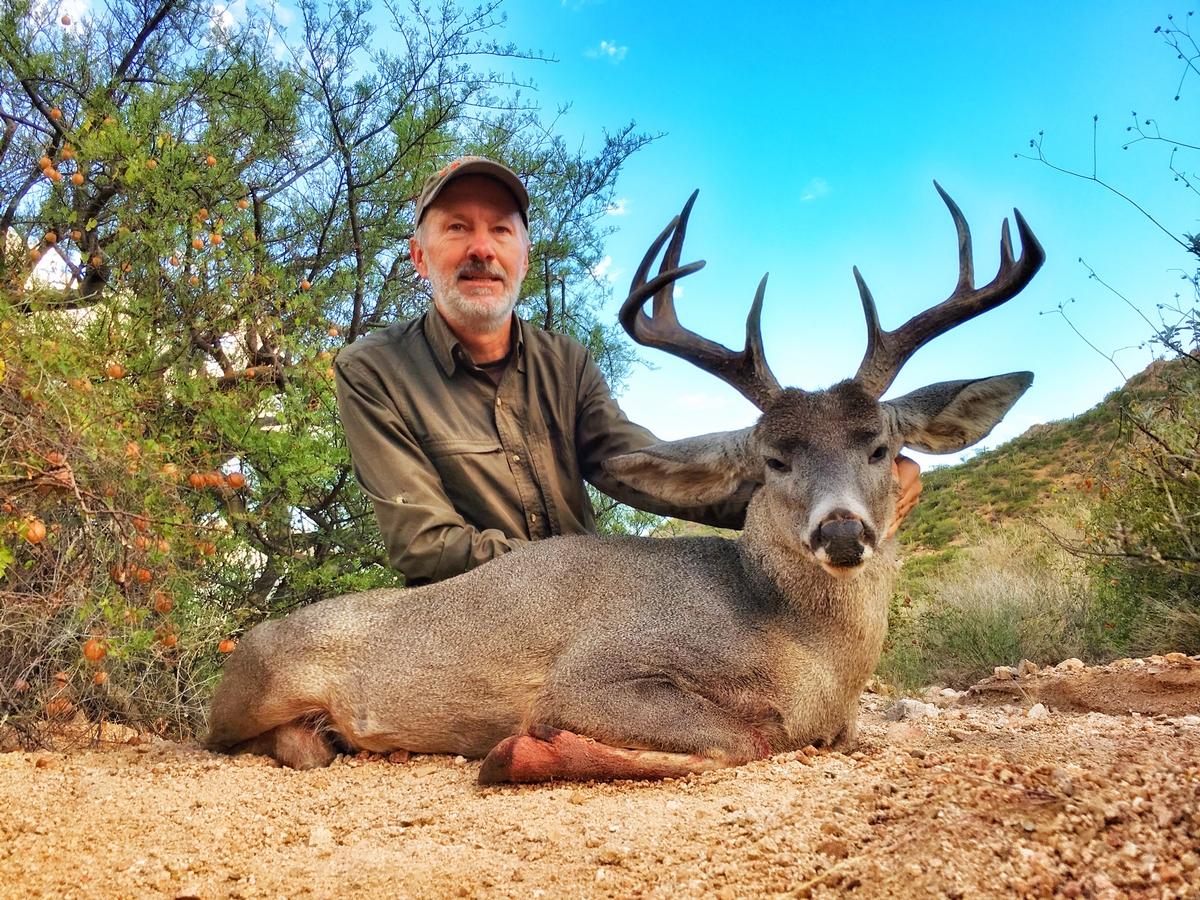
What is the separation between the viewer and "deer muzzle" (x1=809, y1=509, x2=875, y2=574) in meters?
3.67

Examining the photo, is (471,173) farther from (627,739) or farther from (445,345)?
(627,739)

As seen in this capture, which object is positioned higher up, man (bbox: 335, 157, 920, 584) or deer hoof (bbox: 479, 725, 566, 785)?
man (bbox: 335, 157, 920, 584)

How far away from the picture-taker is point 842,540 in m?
3.67

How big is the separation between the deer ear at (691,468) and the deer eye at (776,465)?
7.5 inches

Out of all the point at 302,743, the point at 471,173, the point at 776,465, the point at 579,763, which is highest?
the point at 471,173

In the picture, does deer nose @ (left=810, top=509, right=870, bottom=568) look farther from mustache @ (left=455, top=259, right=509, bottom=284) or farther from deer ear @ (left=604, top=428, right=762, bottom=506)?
mustache @ (left=455, top=259, right=509, bottom=284)

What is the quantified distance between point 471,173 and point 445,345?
1.05 metres

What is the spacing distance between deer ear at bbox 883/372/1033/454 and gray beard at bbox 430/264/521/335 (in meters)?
2.34

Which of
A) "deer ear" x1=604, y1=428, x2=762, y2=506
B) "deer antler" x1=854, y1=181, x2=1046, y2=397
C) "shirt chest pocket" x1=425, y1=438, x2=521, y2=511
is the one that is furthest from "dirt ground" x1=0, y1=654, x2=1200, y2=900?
"deer antler" x1=854, y1=181, x2=1046, y2=397

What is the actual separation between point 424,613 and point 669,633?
1.26m

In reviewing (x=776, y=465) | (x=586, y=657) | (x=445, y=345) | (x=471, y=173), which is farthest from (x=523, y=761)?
(x=471, y=173)

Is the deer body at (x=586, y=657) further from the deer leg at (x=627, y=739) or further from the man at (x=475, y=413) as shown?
the man at (x=475, y=413)

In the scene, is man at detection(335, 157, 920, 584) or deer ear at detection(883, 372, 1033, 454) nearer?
deer ear at detection(883, 372, 1033, 454)

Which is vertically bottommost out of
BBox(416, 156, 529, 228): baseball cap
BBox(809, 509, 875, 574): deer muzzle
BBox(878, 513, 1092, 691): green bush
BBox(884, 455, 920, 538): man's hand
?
BBox(878, 513, 1092, 691): green bush
